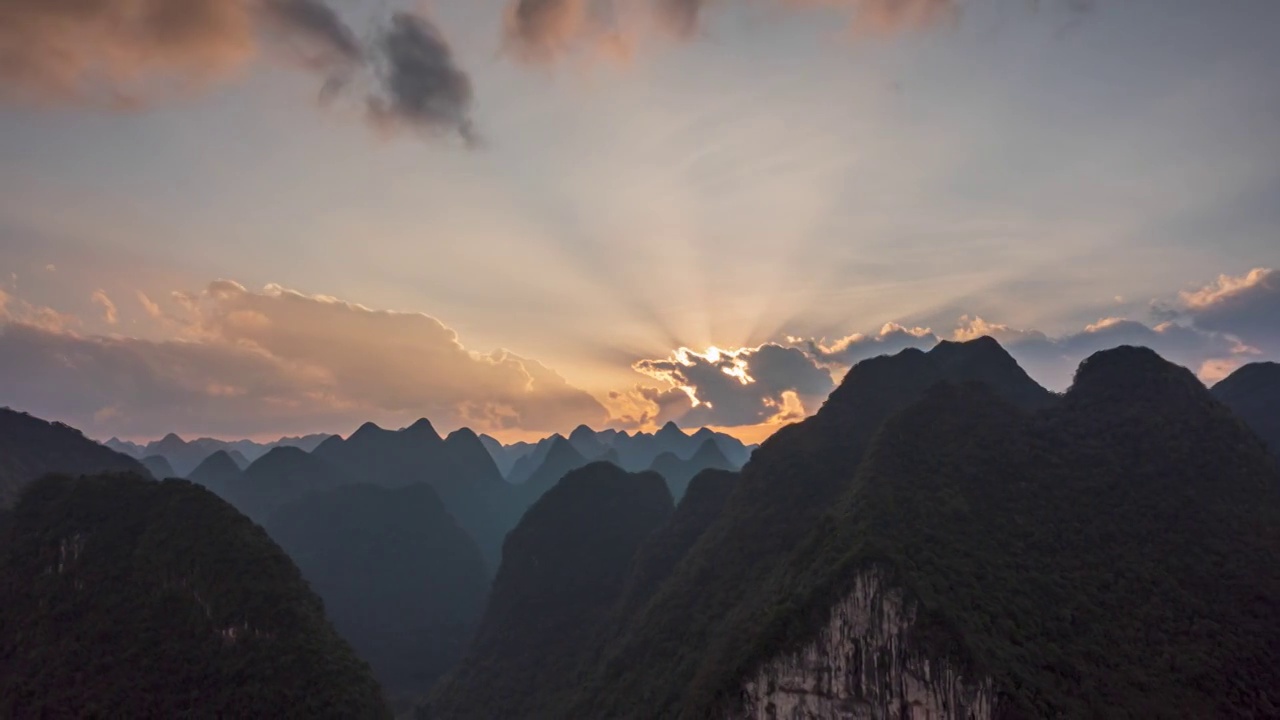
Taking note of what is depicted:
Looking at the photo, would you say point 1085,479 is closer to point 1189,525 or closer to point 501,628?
point 1189,525

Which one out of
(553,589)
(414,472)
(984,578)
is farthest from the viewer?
(414,472)

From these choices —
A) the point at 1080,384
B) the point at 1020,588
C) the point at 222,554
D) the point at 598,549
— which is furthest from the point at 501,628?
the point at 1080,384

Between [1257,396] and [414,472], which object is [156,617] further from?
[414,472]

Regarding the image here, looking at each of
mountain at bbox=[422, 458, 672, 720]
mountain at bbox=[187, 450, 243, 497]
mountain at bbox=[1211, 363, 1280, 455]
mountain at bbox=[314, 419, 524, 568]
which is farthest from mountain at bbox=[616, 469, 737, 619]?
mountain at bbox=[187, 450, 243, 497]

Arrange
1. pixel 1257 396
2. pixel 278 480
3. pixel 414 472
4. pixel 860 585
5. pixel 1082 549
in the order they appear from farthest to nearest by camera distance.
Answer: pixel 414 472 → pixel 278 480 → pixel 1257 396 → pixel 1082 549 → pixel 860 585

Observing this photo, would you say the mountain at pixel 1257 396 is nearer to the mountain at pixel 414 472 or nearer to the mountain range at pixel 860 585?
the mountain range at pixel 860 585

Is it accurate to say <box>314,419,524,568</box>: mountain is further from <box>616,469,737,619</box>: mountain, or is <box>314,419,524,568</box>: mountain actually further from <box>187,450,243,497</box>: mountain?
<box>616,469,737,619</box>: mountain

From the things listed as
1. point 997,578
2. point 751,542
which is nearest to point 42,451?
point 751,542
